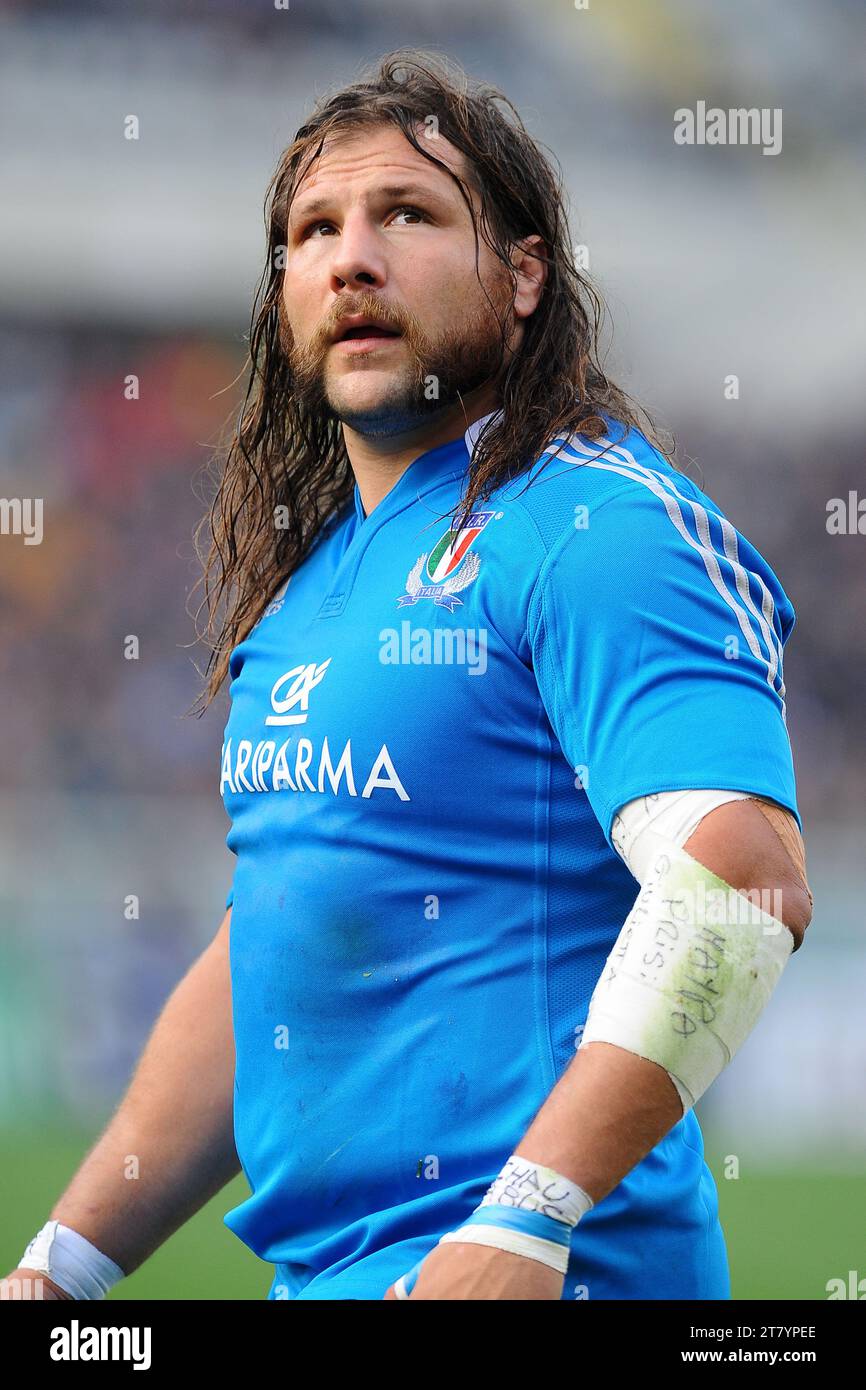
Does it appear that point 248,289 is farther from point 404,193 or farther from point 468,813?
point 468,813

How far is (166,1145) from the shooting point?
2.17m

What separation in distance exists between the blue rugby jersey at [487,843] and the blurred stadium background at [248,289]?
21.9ft

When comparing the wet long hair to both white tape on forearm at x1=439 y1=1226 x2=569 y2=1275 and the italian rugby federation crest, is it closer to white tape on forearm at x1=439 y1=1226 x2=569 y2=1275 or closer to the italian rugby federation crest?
the italian rugby federation crest

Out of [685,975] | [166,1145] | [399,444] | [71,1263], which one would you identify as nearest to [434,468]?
[399,444]

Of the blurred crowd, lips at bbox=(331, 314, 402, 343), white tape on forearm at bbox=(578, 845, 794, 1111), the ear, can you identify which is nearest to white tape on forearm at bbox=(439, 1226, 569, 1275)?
white tape on forearm at bbox=(578, 845, 794, 1111)

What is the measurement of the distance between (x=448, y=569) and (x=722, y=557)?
312 mm

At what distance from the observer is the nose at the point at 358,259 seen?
78.2 inches

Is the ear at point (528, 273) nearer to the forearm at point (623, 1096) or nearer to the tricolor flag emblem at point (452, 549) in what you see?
the tricolor flag emblem at point (452, 549)

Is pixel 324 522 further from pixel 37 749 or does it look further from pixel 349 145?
pixel 37 749

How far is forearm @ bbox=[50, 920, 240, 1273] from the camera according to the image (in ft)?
7.00

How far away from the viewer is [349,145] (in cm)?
212

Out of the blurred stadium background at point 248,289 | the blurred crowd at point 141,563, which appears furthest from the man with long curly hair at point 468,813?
the blurred crowd at point 141,563

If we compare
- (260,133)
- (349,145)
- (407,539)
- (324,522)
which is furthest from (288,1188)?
(260,133)
